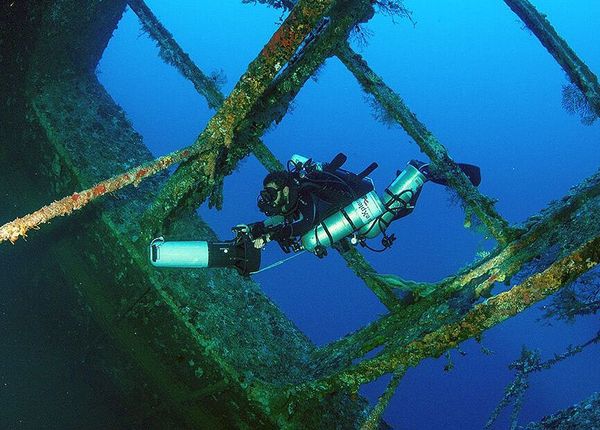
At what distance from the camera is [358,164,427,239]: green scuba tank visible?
11.7 ft

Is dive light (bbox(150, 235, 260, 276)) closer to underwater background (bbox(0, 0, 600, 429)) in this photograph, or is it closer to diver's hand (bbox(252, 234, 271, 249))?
diver's hand (bbox(252, 234, 271, 249))

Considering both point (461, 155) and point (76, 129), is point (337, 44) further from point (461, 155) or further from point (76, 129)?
point (461, 155)

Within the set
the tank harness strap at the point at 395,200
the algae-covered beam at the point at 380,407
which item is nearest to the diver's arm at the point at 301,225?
the tank harness strap at the point at 395,200

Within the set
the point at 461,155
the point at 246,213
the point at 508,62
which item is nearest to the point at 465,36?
the point at 508,62

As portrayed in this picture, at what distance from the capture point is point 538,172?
98.8 metres

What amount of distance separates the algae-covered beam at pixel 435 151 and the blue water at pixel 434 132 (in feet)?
137

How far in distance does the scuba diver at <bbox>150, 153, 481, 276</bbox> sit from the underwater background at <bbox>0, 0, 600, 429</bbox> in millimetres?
1097

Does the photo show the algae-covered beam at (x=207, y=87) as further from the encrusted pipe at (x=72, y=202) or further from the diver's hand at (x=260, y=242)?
the encrusted pipe at (x=72, y=202)

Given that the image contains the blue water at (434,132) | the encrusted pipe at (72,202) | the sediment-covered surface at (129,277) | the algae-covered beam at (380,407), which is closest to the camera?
the encrusted pipe at (72,202)

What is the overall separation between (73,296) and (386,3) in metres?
4.62

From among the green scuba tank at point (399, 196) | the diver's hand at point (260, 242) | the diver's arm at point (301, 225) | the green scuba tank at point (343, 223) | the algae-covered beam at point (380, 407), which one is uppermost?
the diver's hand at point (260, 242)

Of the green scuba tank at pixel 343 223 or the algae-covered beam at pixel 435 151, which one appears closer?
the algae-covered beam at pixel 435 151

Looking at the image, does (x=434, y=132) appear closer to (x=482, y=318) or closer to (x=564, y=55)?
(x=564, y=55)

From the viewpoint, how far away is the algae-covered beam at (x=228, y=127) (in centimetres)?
263
